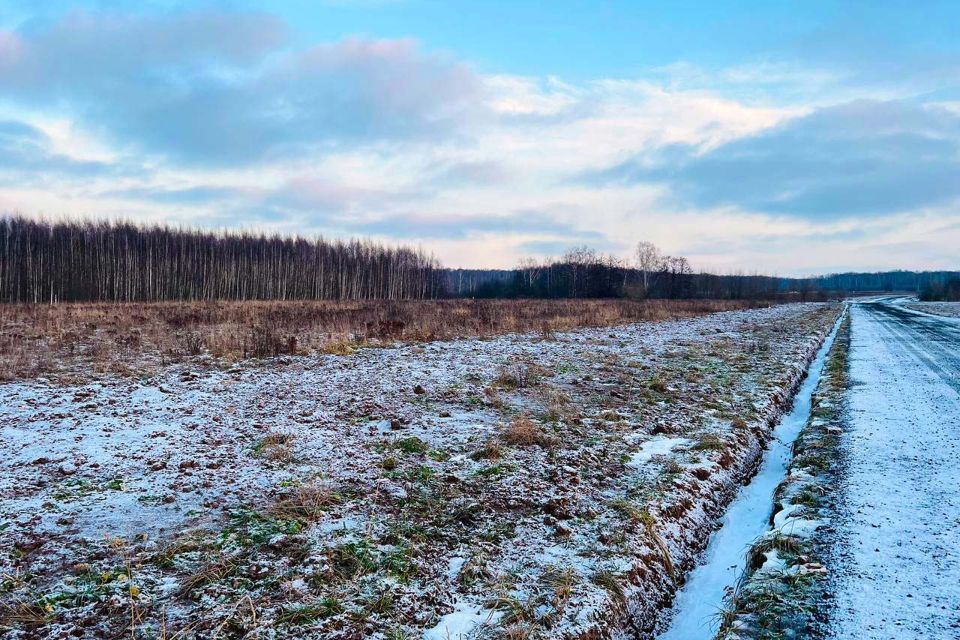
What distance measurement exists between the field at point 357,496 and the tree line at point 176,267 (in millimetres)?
56532

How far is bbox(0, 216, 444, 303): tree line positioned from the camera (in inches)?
2168

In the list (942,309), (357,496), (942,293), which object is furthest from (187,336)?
(942,293)

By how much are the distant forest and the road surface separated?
2546 inches

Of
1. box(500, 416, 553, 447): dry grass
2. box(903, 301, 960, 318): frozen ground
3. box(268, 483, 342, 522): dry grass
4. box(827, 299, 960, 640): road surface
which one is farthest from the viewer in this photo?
box(903, 301, 960, 318): frozen ground

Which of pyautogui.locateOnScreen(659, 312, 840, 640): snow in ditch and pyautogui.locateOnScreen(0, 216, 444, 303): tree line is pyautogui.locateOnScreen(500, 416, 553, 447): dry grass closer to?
pyautogui.locateOnScreen(659, 312, 840, 640): snow in ditch

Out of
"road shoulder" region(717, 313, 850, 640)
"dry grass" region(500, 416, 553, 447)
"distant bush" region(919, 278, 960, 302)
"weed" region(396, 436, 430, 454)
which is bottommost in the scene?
"road shoulder" region(717, 313, 850, 640)

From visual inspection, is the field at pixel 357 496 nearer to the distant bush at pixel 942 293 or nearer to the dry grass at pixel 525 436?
the dry grass at pixel 525 436

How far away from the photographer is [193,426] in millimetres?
6629

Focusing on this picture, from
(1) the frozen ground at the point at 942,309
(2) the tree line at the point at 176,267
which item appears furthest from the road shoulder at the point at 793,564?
(2) the tree line at the point at 176,267

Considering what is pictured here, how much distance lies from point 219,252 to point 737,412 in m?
71.5

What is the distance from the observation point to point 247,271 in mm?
67250

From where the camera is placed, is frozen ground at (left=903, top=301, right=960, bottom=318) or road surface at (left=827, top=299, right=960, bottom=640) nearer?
road surface at (left=827, top=299, right=960, bottom=640)

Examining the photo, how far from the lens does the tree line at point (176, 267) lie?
5506 centimetres

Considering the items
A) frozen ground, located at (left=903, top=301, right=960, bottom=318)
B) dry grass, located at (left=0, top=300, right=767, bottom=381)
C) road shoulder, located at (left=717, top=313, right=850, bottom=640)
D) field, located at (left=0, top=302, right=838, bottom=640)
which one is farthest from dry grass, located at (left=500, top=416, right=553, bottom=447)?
frozen ground, located at (left=903, top=301, right=960, bottom=318)
